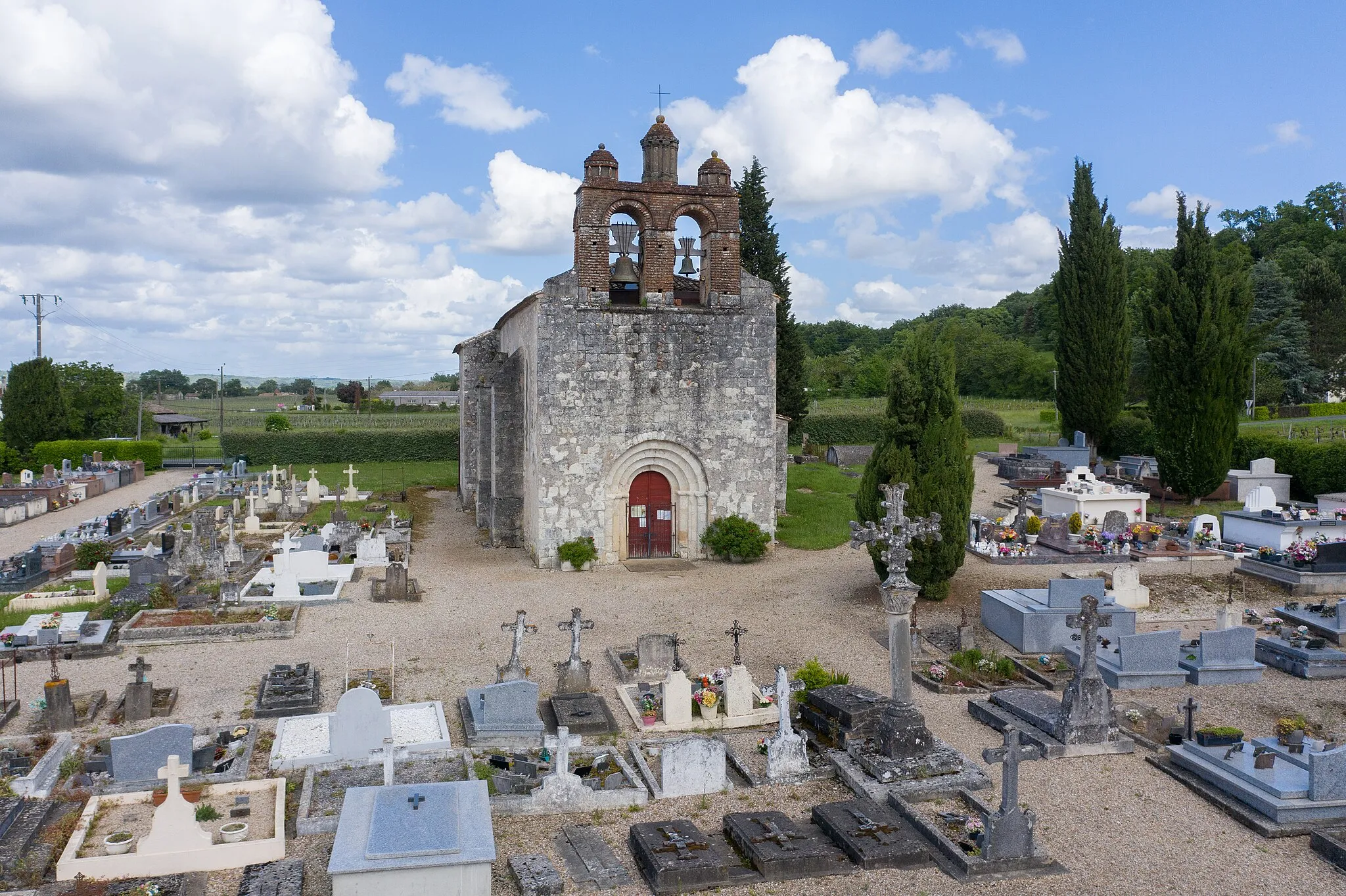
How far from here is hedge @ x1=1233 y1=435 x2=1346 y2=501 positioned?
26.3 metres

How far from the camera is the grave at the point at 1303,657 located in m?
13.8

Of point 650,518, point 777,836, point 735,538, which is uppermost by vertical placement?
point 650,518

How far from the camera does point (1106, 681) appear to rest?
13617mm

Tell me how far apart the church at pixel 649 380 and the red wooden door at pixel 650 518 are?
0.03 meters

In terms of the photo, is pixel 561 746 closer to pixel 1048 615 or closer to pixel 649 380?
pixel 1048 615

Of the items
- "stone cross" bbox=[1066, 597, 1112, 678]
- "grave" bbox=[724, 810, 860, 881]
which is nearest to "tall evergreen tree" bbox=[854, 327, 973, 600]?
"stone cross" bbox=[1066, 597, 1112, 678]

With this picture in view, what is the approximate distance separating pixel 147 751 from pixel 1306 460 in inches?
1144

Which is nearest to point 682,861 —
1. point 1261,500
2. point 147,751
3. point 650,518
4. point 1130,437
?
point 147,751

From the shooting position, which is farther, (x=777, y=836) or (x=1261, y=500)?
(x=1261, y=500)

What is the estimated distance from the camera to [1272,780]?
9.57 metres

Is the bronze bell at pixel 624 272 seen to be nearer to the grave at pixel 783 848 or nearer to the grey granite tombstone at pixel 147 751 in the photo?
the grey granite tombstone at pixel 147 751

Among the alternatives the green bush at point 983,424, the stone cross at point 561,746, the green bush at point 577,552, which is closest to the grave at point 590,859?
the stone cross at point 561,746

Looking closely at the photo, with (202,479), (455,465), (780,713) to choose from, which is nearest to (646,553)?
(780,713)

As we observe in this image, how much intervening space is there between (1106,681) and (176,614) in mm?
14853
